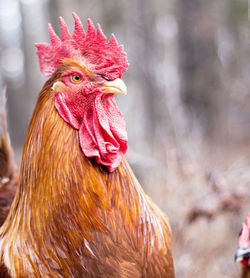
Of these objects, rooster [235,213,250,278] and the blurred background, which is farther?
the blurred background

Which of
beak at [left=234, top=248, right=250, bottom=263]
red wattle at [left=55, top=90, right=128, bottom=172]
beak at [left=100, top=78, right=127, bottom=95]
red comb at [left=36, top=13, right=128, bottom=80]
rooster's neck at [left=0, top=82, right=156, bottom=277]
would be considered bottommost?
beak at [left=234, top=248, right=250, bottom=263]

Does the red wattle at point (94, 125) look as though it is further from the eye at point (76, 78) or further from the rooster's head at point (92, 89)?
the eye at point (76, 78)

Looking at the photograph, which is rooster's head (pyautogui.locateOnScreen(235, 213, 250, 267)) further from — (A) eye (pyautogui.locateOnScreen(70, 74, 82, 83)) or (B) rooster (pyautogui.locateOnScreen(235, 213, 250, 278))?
(A) eye (pyautogui.locateOnScreen(70, 74, 82, 83))

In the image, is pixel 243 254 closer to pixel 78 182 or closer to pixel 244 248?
pixel 244 248

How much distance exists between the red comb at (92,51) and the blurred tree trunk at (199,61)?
846cm

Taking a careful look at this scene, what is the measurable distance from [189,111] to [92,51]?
8051 millimetres

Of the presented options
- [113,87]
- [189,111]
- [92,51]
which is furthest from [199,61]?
[113,87]

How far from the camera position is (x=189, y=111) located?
32.4ft

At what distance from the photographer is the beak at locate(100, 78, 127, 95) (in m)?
2.02

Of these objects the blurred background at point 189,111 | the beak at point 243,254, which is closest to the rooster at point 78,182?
the beak at point 243,254

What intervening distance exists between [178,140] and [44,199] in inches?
152

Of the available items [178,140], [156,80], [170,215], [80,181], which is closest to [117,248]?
[80,181]

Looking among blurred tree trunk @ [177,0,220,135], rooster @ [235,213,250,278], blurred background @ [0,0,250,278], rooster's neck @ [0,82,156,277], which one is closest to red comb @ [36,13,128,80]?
rooster's neck @ [0,82,156,277]

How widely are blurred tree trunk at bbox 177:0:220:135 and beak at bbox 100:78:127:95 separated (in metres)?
8.53
